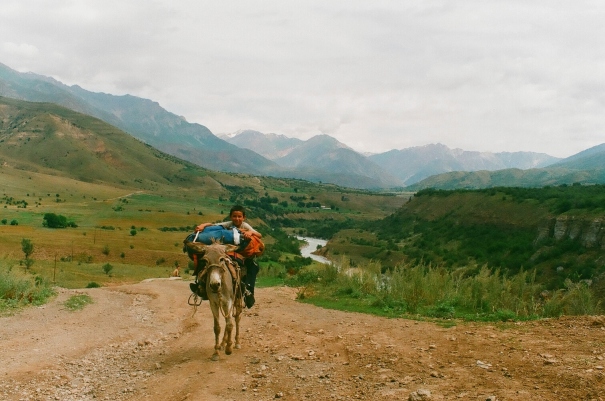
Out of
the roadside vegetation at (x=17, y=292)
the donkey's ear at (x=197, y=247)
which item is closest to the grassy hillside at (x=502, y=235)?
the roadside vegetation at (x=17, y=292)

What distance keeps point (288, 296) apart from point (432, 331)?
10.6 m

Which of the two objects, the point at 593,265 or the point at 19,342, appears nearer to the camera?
the point at 19,342

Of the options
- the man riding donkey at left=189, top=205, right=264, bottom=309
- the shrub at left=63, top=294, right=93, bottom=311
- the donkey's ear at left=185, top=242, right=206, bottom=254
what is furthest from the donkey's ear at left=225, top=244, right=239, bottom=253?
the shrub at left=63, top=294, right=93, bottom=311

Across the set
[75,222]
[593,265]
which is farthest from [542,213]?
[75,222]

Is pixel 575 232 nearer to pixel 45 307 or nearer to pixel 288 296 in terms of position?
pixel 288 296

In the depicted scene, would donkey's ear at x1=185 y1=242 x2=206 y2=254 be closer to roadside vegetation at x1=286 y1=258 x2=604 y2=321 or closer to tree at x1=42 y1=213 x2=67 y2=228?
roadside vegetation at x1=286 y1=258 x2=604 y2=321

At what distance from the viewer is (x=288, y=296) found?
68.4ft

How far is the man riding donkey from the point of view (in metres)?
10.5

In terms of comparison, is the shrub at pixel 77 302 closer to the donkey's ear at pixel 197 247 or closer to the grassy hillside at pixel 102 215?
the grassy hillside at pixel 102 215

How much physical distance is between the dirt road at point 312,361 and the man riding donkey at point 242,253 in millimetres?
1395

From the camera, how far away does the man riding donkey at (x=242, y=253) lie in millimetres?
10484

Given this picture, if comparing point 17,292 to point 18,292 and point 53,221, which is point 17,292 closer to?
point 18,292

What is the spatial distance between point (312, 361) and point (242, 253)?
3065 mm

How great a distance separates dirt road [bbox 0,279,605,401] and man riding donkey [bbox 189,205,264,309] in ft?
4.58
